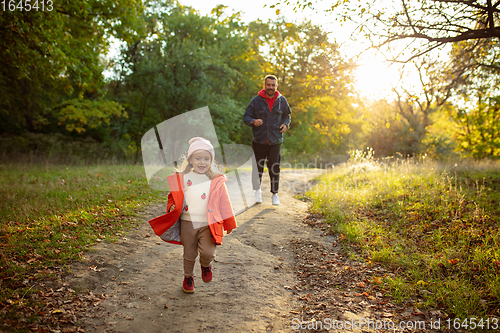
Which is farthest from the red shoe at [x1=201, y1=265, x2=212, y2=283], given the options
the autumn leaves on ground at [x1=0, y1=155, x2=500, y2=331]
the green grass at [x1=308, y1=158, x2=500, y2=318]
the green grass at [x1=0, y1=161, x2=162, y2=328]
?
the green grass at [x1=308, y1=158, x2=500, y2=318]

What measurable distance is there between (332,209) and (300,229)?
129 cm

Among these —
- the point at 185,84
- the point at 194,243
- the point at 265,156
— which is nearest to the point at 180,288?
the point at 194,243

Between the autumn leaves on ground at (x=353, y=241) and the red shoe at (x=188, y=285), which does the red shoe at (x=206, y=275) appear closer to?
the red shoe at (x=188, y=285)

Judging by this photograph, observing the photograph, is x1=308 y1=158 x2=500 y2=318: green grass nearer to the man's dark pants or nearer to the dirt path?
the dirt path

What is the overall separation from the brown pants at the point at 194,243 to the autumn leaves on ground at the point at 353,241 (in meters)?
1.02

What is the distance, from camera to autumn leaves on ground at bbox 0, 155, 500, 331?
3.16 metres

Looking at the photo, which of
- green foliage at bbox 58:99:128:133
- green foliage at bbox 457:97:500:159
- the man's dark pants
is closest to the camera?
the man's dark pants

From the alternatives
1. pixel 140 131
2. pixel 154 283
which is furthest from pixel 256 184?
pixel 140 131

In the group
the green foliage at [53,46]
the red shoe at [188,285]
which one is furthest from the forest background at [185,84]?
the red shoe at [188,285]

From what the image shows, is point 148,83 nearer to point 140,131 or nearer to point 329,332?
point 140,131

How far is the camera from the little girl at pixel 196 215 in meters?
3.27

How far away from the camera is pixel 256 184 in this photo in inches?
278

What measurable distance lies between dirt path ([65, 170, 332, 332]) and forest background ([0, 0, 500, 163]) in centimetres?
486

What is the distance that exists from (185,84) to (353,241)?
14.5 m
